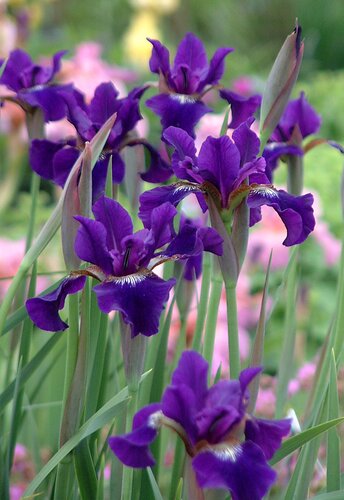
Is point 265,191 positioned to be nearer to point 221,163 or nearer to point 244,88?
point 221,163

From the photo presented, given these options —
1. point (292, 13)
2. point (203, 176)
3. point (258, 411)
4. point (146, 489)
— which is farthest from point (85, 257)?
point (292, 13)

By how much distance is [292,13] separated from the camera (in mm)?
6336

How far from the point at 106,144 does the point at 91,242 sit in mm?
221

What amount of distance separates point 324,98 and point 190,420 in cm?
359

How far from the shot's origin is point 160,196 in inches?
31.5

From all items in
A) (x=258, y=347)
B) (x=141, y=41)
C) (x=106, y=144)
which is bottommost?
(x=258, y=347)

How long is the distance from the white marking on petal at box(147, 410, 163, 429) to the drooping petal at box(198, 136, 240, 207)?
21 centimetres

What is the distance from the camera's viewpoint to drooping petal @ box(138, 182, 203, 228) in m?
0.79

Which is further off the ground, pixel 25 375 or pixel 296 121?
pixel 296 121

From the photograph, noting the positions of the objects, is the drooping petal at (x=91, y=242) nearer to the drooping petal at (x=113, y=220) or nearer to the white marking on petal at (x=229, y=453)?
the drooping petal at (x=113, y=220)

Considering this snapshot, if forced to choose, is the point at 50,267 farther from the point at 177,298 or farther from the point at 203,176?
the point at 203,176

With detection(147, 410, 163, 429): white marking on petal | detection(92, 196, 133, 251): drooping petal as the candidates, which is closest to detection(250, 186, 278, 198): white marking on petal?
detection(92, 196, 133, 251): drooping petal

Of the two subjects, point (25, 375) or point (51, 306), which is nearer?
point (51, 306)

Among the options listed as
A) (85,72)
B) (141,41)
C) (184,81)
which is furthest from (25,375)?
(141,41)
